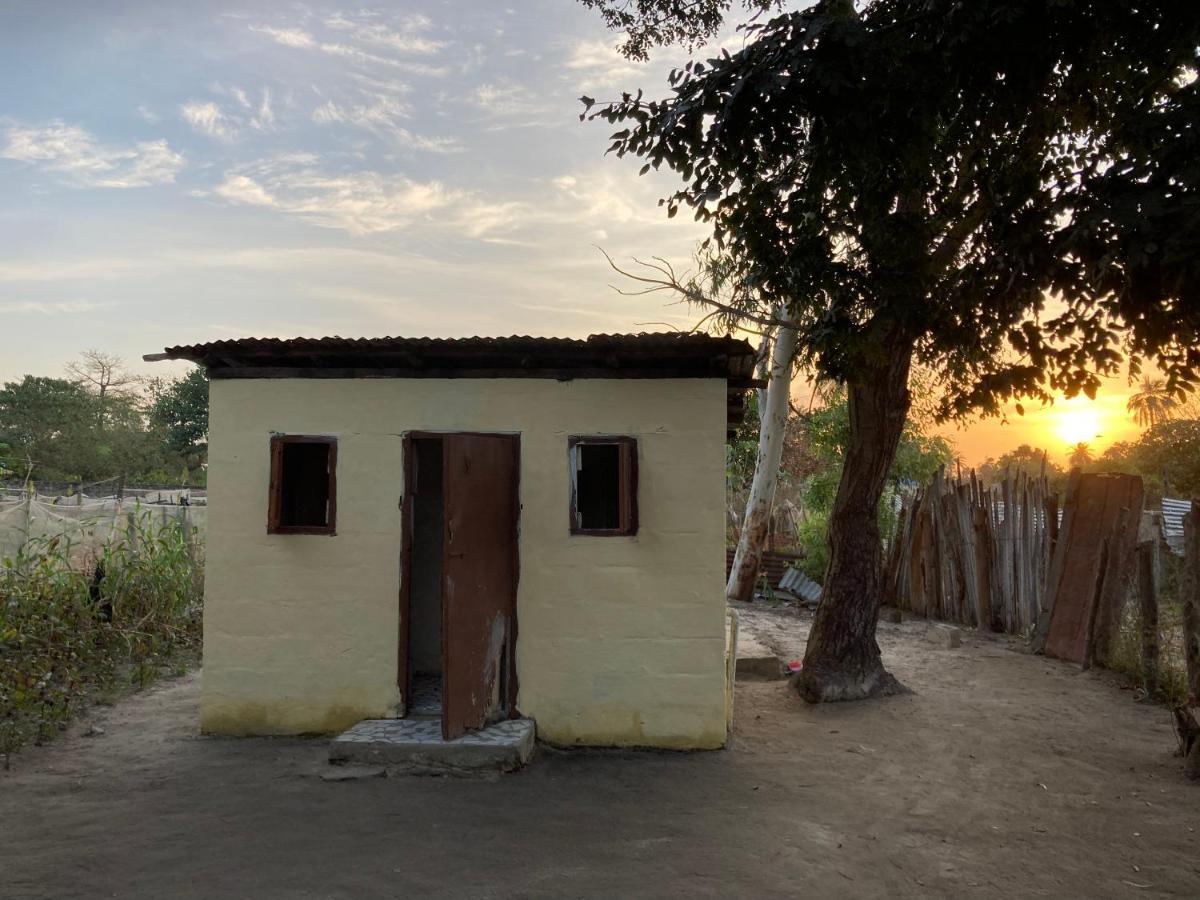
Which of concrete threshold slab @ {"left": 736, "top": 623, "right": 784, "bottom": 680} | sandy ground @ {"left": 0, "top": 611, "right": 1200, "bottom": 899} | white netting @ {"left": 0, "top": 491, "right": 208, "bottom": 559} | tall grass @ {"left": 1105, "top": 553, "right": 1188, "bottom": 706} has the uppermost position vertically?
white netting @ {"left": 0, "top": 491, "right": 208, "bottom": 559}

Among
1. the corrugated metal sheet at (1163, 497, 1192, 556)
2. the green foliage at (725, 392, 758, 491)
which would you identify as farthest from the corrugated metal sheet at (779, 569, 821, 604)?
the corrugated metal sheet at (1163, 497, 1192, 556)

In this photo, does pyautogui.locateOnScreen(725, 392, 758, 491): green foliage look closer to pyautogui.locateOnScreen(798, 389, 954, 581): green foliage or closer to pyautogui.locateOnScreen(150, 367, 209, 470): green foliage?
pyautogui.locateOnScreen(798, 389, 954, 581): green foliage

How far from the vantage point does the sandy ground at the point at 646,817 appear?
14.6 ft

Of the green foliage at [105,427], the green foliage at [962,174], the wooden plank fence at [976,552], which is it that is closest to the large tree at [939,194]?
the green foliage at [962,174]

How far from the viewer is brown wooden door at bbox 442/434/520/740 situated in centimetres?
609

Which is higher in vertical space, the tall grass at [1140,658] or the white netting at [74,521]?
the white netting at [74,521]

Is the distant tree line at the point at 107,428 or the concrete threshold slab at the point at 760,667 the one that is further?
the distant tree line at the point at 107,428

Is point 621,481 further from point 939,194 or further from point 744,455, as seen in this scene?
point 744,455

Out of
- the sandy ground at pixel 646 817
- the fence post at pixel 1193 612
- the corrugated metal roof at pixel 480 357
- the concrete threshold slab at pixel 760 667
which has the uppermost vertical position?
the corrugated metal roof at pixel 480 357

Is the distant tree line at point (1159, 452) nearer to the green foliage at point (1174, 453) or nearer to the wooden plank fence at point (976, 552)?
the green foliage at point (1174, 453)

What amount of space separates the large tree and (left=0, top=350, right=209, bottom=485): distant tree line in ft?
116

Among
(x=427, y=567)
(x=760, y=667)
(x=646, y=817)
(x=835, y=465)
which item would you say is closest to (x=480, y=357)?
(x=427, y=567)

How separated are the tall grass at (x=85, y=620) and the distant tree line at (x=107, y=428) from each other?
2864 centimetres

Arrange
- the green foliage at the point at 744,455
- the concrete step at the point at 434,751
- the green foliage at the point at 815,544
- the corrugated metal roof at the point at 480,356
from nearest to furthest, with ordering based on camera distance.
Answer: the concrete step at the point at 434,751, the corrugated metal roof at the point at 480,356, the green foliage at the point at 815,544, the green foliage at the point at 744,455
